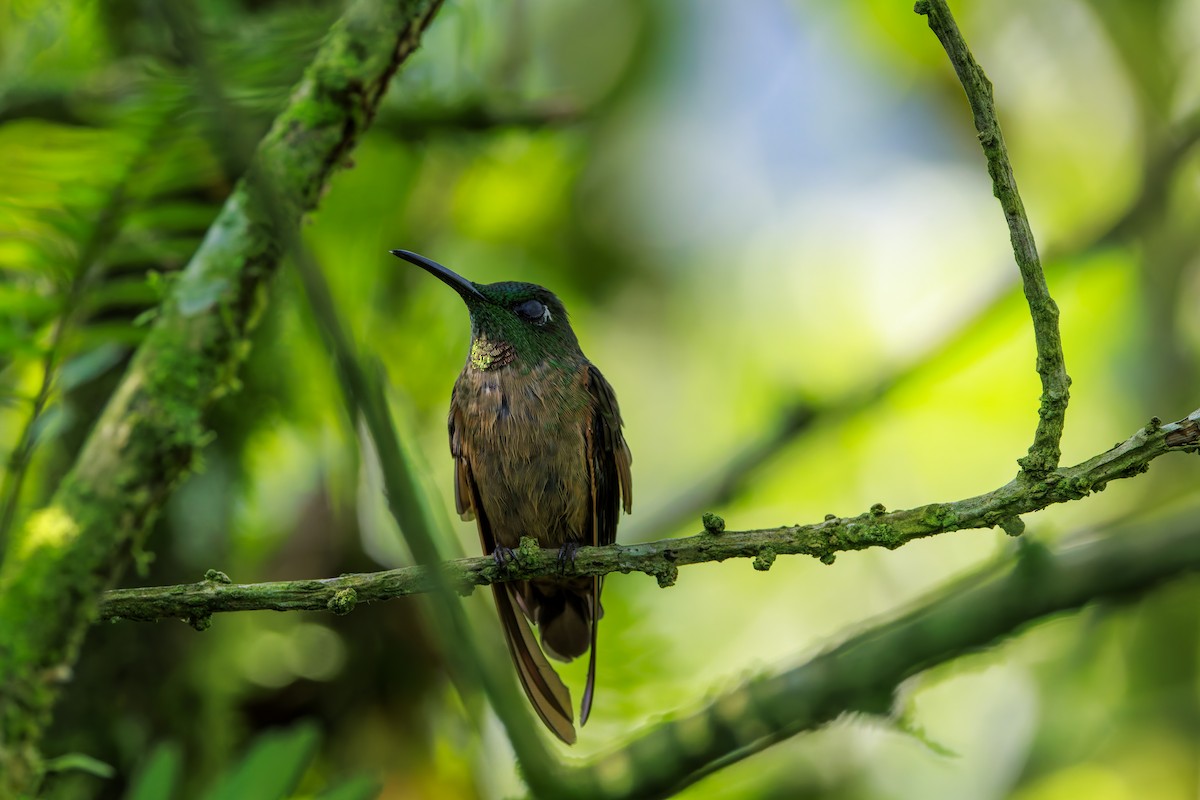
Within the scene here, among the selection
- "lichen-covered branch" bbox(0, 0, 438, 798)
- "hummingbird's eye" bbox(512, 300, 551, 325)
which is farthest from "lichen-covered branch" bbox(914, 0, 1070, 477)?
"hummingbird's eye" bbox(512, 300, 551, 325)

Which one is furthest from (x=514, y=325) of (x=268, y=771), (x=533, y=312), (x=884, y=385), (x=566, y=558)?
(x=268, y=771)

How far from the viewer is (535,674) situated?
140 inches

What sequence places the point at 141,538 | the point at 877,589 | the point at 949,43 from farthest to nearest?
1. the point at 877,589
2. the point at 141,538
3. the point at 949,43

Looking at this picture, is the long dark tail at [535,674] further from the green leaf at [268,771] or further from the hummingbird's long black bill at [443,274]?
the hummingbird's long black bill at [443,274]

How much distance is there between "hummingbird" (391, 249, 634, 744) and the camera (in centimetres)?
396

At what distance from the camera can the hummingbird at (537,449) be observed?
13.0ft

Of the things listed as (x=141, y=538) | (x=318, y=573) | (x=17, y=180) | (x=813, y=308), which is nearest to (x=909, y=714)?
(x=141, y=538)

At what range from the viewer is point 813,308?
7059 millimetres

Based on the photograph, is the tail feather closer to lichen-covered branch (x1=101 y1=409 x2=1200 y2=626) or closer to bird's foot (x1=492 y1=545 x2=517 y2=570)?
bird's foot (x1=492 y1=545 x2=517 y2=570)

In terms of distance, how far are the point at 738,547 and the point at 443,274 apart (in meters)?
1.79

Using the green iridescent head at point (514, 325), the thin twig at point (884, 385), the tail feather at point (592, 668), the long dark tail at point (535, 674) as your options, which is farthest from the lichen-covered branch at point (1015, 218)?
the thin twig at point (884, 385)

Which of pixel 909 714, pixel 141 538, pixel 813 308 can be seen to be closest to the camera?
pixel 909 714

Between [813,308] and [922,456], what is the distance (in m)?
1.35

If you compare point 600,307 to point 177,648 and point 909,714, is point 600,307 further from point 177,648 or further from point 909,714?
point 909,714
